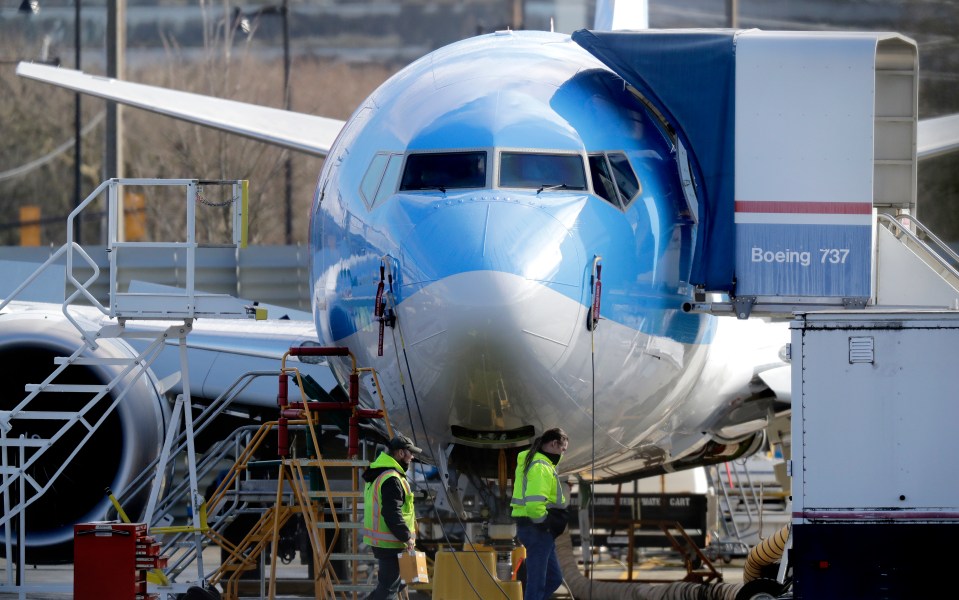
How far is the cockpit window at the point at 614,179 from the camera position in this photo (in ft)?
32.1

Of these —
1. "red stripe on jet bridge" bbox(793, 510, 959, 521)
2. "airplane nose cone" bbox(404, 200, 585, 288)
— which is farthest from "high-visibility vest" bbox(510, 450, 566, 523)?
"red stripe on jet bridge" bbox(793, 510, 959, 521)

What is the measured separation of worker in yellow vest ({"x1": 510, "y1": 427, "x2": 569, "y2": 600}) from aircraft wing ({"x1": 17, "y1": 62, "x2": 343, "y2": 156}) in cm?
554

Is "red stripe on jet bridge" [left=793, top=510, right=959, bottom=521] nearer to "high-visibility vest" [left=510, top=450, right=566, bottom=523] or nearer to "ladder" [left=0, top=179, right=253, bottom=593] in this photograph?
"high-visibility vest" [left=510, top=450, right=566, bottom=523]

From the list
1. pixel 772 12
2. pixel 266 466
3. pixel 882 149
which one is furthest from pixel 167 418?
pixel 772 12

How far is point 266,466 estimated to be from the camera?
13.3 meters

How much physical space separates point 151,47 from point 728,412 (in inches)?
925

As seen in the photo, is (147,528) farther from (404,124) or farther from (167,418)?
(404,124)

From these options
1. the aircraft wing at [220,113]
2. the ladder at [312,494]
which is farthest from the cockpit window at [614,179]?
the aircraft wing at [220,113]

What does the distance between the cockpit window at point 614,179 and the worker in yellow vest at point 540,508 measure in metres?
1.46

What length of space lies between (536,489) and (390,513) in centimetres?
107

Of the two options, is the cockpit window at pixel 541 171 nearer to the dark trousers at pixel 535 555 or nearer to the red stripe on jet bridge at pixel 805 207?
the red stripe on jet bridge at pixel 805 207

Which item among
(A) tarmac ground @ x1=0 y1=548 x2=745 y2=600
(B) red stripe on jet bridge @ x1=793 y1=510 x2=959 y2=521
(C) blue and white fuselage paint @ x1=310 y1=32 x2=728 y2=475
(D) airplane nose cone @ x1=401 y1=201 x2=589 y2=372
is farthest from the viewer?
(A) tarmac ground @ x1=0 y1=548 x2=745 y2=600

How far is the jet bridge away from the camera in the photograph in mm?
10336

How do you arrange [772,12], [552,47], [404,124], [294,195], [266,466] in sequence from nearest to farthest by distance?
1. [404,124]
2. [552,47]
3. [266,466]
4. [772,12]
5. [294,195]
